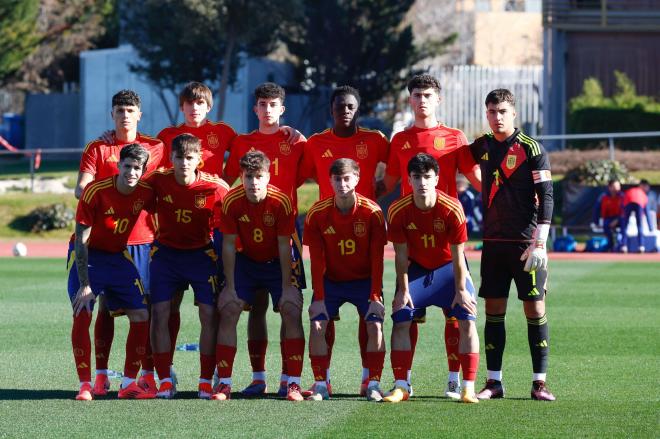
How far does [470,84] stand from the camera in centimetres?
4547

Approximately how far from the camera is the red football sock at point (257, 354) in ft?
31.8

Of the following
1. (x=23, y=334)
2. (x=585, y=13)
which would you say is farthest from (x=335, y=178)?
(x=585, y=13)

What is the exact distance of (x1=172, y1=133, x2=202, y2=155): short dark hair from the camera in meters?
9.16

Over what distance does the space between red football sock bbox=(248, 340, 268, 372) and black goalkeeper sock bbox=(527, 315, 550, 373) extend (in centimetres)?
204

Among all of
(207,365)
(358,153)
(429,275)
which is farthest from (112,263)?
(429,275)

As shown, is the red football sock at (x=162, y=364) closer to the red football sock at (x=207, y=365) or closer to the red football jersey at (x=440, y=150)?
the red football sock at (x=207, y=365)

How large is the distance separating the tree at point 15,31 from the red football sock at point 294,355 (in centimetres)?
3522

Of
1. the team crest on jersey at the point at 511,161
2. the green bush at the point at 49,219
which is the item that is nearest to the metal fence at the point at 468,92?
the green bush at the point at 49,219

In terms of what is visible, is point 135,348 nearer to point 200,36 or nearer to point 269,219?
point 269,219

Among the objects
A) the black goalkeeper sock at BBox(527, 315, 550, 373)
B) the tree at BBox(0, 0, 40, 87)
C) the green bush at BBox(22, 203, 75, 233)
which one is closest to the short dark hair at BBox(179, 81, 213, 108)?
the black goalkeeper sock at BBox(527, 315, 550, 373)

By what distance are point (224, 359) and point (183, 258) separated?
824 millimetres

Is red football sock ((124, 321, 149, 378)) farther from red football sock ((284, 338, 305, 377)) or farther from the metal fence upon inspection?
the metal fence

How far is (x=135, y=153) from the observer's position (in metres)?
9.09

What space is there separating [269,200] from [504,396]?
2267mm
